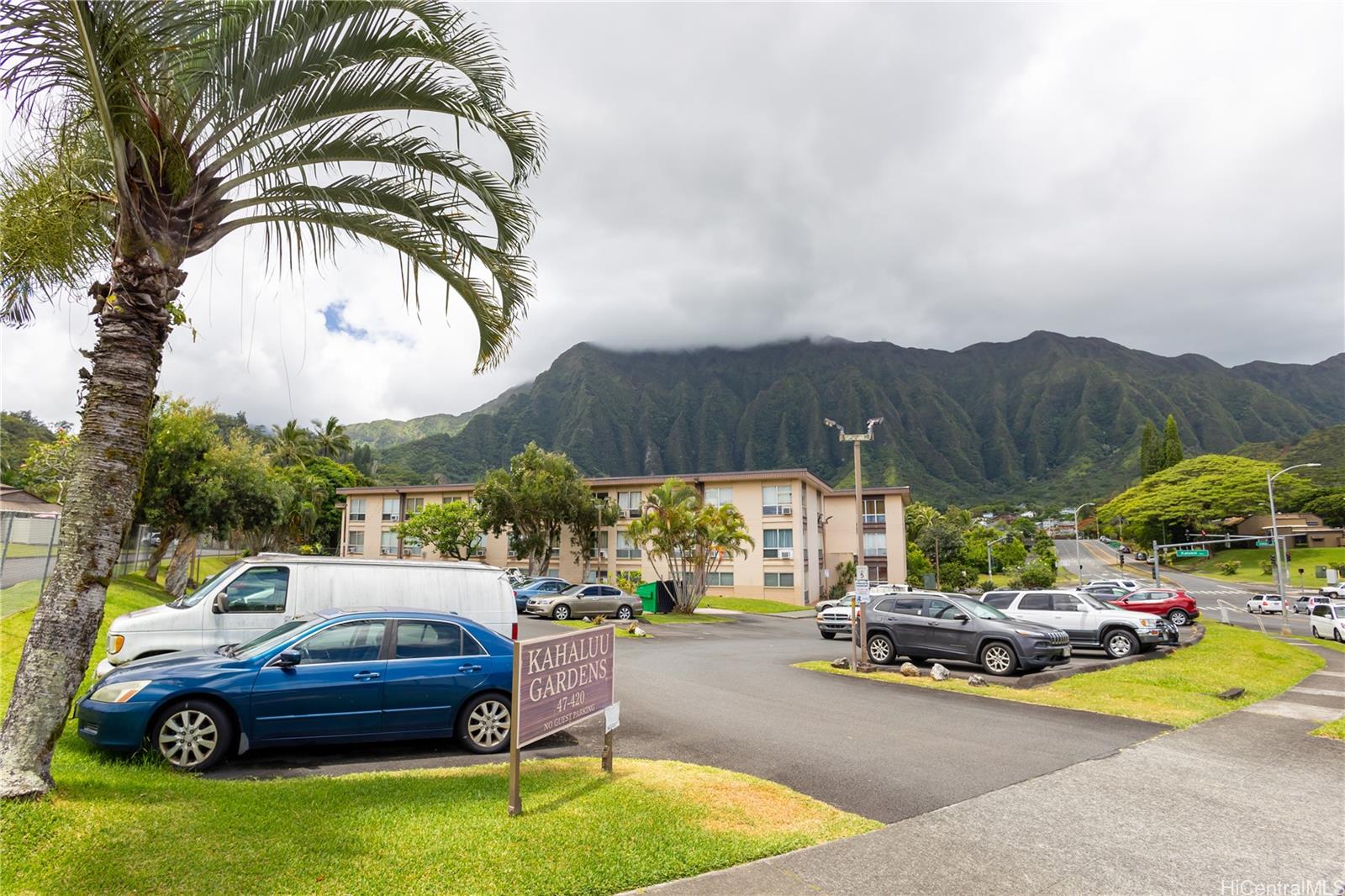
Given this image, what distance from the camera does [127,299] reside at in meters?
5.36

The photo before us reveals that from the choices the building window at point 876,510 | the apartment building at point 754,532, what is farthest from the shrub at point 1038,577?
the building window at point 876,510

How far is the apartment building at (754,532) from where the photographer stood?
161ft

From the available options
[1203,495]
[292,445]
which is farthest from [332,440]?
[1203,495]

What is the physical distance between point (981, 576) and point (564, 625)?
231 feet

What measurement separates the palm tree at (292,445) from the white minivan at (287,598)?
207ft

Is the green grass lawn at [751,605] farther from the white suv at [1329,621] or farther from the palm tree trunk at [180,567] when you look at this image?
the palm tree trunk at [180,567]

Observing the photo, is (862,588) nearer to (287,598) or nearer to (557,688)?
(557,688)

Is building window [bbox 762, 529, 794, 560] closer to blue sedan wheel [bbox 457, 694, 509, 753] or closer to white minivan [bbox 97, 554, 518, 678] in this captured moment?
white minivan [bbox 97, 554, 518, 678]

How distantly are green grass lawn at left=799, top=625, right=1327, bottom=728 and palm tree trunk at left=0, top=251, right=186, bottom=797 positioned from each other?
1235cm

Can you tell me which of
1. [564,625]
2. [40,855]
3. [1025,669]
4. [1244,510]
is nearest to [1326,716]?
[1025,669]

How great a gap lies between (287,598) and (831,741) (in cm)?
811

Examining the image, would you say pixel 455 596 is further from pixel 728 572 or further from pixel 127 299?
pixel 728 572

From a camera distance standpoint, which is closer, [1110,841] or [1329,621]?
[1110,841]

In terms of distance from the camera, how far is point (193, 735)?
6.51m
